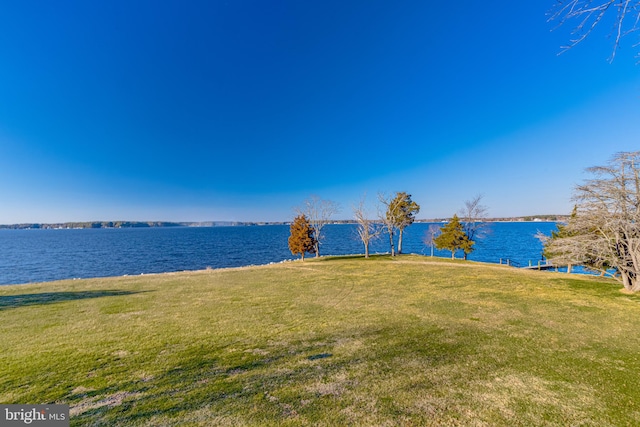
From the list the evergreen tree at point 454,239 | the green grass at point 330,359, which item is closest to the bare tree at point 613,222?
the green grass at point 330,359

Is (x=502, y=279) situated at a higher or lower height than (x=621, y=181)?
lower

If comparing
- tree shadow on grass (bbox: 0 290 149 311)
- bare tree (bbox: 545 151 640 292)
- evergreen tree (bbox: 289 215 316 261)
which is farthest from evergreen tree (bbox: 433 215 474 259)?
tree shadow on grass (bbox: 0 290 149 311)

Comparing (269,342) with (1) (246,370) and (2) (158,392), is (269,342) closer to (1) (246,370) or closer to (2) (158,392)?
(1) (246,370)

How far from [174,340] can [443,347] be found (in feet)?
25.1

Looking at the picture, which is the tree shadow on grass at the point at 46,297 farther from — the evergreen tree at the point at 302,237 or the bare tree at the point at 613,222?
the bare tree at the point at 613,222

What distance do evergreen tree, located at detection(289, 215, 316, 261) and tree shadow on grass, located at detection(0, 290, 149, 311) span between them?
2080 cm

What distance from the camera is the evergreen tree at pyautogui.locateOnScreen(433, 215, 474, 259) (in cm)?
3516

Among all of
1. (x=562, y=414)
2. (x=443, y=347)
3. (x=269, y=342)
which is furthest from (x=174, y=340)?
(x=562, y=414)

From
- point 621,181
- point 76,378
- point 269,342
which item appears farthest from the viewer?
point 621,181

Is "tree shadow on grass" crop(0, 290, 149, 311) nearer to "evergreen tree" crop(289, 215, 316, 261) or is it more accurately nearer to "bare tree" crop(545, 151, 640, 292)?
"evergreen tree" crop(289, 215, 316, 261)

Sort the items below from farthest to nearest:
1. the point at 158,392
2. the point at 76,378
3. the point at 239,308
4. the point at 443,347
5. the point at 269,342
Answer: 1. the point at 239,308
2. the point at 269,342
3. the point at 443,347
4. the point at 76,378
5. the point at 158,392

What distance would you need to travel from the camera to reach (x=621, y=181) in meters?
12.5

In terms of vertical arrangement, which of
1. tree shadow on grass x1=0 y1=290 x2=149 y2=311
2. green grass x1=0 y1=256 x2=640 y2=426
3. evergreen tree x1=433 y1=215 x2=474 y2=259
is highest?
evergreen tree x1=433 y1=215 x2=474 y2=259

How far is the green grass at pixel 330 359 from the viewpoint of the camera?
4.44 metres
